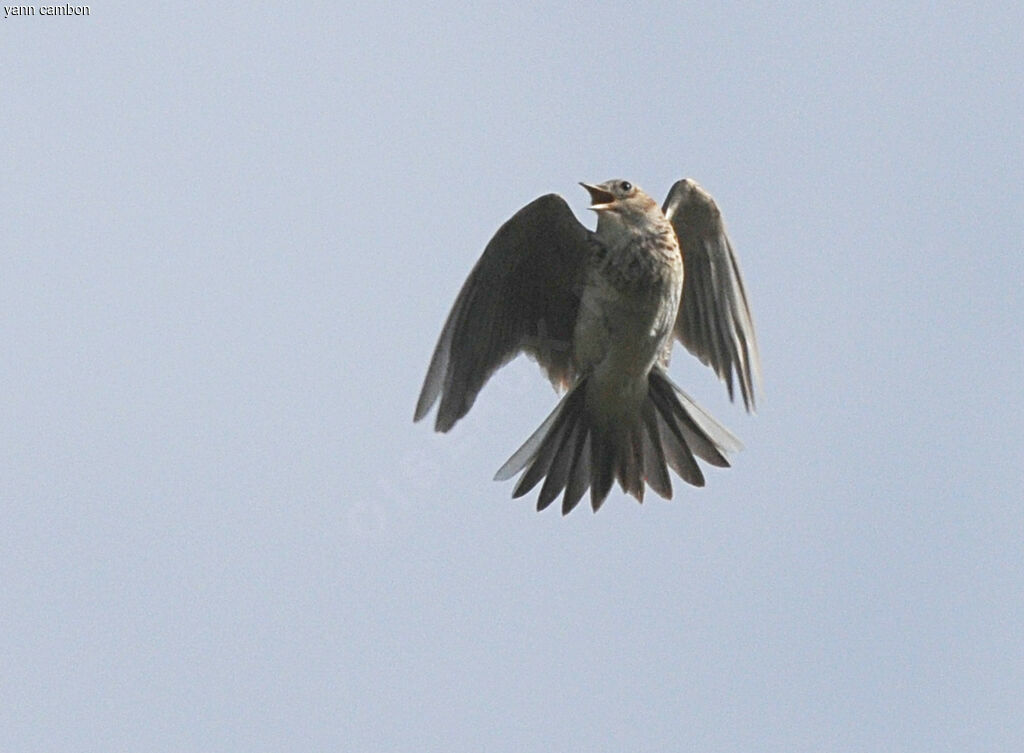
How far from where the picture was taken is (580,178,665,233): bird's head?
1199 cm

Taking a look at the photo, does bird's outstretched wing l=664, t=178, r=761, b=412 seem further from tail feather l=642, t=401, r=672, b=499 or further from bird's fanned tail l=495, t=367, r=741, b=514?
tail feather l=642, t=401, r=672, b=499

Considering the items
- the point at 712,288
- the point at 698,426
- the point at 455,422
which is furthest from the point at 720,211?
the point at 455,422

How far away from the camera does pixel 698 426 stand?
12312 mm

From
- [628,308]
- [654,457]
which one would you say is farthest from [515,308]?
[654,457]

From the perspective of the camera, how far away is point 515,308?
12.6m

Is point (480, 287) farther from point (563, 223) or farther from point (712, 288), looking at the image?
point (712, 288)

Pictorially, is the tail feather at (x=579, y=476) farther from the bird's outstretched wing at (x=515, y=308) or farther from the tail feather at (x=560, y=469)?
the bird's outstretched wing at (x=515, y=308)

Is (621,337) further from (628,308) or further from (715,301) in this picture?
(715,301)

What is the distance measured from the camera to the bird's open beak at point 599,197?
12047 mm

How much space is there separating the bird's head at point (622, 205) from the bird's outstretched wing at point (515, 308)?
20 cm

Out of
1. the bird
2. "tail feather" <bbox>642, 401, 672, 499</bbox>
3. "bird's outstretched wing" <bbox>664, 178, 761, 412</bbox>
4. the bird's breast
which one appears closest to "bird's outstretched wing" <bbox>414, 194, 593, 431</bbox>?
the bird

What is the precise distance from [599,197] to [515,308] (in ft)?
3.10

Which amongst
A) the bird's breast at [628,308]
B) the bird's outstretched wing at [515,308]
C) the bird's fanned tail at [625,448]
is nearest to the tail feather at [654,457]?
the bird's fanned tail at [625,448]

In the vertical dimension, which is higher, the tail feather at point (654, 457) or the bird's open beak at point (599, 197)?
the bird's open beak at point (599, 197)
